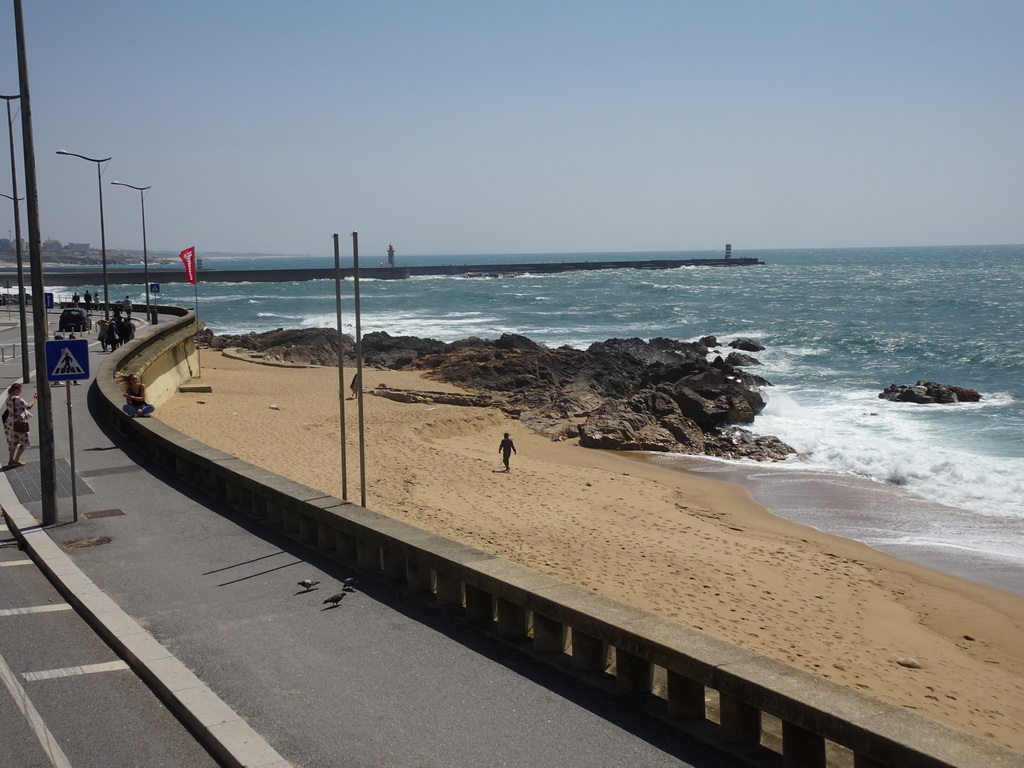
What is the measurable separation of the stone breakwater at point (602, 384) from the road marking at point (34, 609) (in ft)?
65.3

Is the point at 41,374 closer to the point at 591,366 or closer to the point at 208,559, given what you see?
the point at 208,559

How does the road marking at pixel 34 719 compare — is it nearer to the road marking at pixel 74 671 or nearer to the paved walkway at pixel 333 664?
the road marking at pixel 74 671

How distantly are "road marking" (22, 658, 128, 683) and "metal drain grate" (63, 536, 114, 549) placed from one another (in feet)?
11.7

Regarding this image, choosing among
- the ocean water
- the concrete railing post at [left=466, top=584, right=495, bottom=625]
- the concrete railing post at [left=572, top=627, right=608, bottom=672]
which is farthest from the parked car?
the concrete railing post at [left=572, top=627, right=608, bottom=672]

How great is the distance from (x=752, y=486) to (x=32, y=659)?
1835cm

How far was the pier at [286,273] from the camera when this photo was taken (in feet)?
391

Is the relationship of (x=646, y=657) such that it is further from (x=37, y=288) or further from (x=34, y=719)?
(x=37, y=288)

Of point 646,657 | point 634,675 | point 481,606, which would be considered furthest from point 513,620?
point 646,657

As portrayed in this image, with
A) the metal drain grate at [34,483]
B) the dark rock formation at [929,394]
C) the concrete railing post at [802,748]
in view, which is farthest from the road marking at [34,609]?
the dark rock formation at [929,394]

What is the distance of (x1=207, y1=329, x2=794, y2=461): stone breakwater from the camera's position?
28.2m

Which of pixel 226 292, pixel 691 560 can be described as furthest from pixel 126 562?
pixel 226 292

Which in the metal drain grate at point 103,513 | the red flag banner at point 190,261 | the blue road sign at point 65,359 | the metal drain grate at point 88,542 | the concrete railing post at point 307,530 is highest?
the red flag banner at point 190,261

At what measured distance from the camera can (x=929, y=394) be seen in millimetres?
36312

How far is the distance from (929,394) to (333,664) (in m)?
33.8
